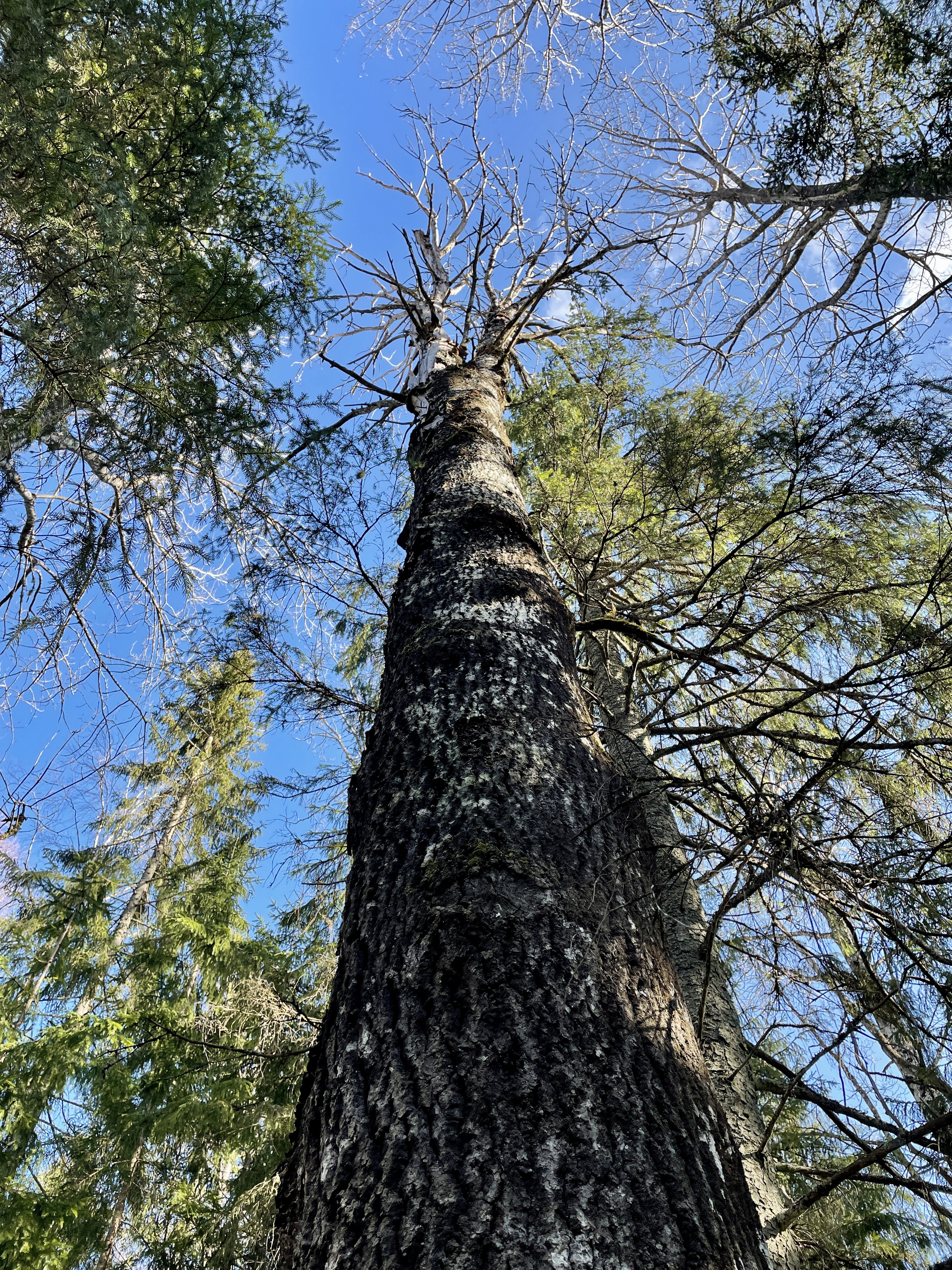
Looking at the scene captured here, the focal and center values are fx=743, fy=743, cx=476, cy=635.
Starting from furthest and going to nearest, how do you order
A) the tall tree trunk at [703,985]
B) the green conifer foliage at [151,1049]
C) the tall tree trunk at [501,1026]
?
the green conifer foliage at [151,1049], the tall tree trunk at [703,985], the tall tree trunk at [501,1026]

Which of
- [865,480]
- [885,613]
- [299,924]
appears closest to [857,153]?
[865,480]

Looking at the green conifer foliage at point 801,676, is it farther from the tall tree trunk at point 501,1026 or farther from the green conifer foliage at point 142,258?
the green conifer foliage at point 142,258

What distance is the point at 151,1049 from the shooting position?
19.3 ft

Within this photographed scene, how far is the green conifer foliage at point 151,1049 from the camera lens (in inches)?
181

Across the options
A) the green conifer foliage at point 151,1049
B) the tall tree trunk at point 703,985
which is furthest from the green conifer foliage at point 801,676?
the green conifer foliage at point 151,1049

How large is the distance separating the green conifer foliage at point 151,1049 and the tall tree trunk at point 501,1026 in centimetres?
134

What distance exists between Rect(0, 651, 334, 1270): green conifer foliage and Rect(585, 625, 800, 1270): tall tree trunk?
154 centimetres

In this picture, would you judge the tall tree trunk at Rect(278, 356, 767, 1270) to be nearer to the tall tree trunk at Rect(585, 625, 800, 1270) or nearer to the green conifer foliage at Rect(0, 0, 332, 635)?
the tall tree trunk at Rect(585, 625, 800, 1270)

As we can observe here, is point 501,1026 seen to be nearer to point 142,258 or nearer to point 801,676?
point 801,676

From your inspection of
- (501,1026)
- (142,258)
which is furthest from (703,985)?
(142,258)

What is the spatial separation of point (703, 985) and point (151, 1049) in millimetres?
5528

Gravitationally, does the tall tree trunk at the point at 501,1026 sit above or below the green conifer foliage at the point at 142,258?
below

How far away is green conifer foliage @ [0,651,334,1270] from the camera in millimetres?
4586

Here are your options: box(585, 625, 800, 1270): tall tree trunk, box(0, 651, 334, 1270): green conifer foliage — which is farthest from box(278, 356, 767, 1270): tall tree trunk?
box(0, 651, 334, 1270): green conifer foliage
